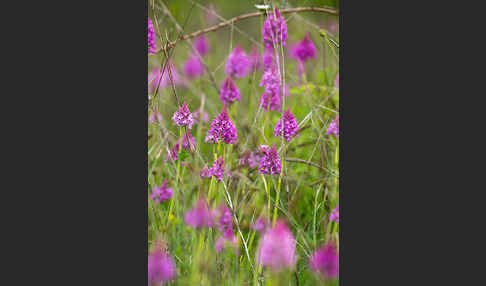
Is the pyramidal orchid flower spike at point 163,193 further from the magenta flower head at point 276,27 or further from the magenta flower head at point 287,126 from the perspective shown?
the magenta flower head at point 276,27

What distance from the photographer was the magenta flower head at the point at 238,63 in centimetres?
291

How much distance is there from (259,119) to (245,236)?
0.59 meters

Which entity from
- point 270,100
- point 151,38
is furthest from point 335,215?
point 151,38

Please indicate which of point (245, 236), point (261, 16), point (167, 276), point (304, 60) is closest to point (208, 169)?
point (245, 236)

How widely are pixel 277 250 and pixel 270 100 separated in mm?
818

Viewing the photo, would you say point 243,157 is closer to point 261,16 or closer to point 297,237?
point 297,237

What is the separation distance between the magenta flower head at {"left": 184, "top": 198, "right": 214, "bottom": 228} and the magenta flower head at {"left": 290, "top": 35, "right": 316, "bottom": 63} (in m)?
1.12

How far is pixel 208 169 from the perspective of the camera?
2449 millimetres

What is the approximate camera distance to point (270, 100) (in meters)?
2.65

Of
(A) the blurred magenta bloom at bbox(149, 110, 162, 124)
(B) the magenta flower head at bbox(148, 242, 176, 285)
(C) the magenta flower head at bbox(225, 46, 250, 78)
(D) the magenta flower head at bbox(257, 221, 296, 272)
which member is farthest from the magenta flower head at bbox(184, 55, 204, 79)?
(D) the magenta flower head at bbox(257, 221, 296, 272)

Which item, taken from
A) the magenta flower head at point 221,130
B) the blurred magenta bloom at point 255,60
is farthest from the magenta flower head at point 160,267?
the blurred magenta bloom at point 255,60

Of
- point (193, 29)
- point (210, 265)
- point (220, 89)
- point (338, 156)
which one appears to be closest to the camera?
point (210, 265)

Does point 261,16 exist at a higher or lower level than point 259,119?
higher

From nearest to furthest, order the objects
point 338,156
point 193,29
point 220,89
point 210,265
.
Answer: point 210,265, point 338,156, point 220,89, point 193,29
